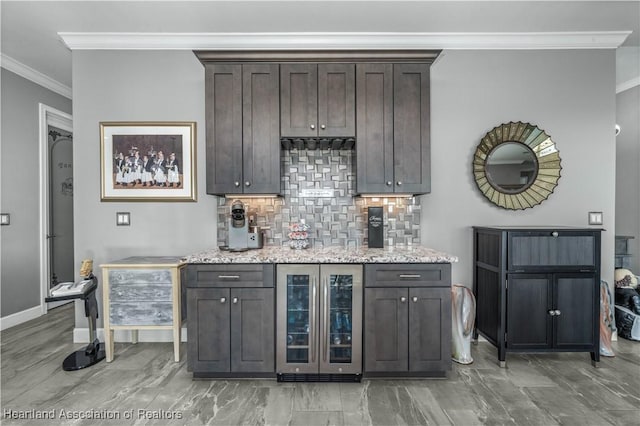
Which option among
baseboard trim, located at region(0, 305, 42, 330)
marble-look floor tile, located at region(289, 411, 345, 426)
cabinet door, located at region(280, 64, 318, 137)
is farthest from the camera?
baseboard trim, located at region(0, 305, 42, 330)

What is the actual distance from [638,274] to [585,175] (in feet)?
6.03

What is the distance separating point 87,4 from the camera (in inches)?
104

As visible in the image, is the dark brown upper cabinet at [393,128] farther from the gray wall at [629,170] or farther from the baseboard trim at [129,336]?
the gray wall at [629,170]

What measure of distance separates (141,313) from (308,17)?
2.85 m

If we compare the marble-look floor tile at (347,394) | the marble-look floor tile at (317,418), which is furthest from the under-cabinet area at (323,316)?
the marble-look floor tile at (317,418)

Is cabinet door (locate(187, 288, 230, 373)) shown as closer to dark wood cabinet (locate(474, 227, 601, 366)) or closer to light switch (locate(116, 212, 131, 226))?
light switch (locate(116, 212, 131, 226))

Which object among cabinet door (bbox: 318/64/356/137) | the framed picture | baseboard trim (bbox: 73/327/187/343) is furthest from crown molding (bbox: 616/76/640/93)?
baseboard trim (bbox: 73/327/187/343)

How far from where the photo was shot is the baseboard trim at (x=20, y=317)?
350cm

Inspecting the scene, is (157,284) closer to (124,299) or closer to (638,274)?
(124,299)

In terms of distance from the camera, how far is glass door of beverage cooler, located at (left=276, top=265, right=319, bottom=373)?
2.39 meters

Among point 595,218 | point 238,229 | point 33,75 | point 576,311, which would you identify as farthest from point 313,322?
point 33,75

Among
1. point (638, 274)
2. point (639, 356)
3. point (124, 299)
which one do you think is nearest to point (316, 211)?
point (124, 299)

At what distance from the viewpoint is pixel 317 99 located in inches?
106

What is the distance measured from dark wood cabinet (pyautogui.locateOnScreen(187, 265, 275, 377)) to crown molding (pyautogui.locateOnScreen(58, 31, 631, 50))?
7.02 ft
